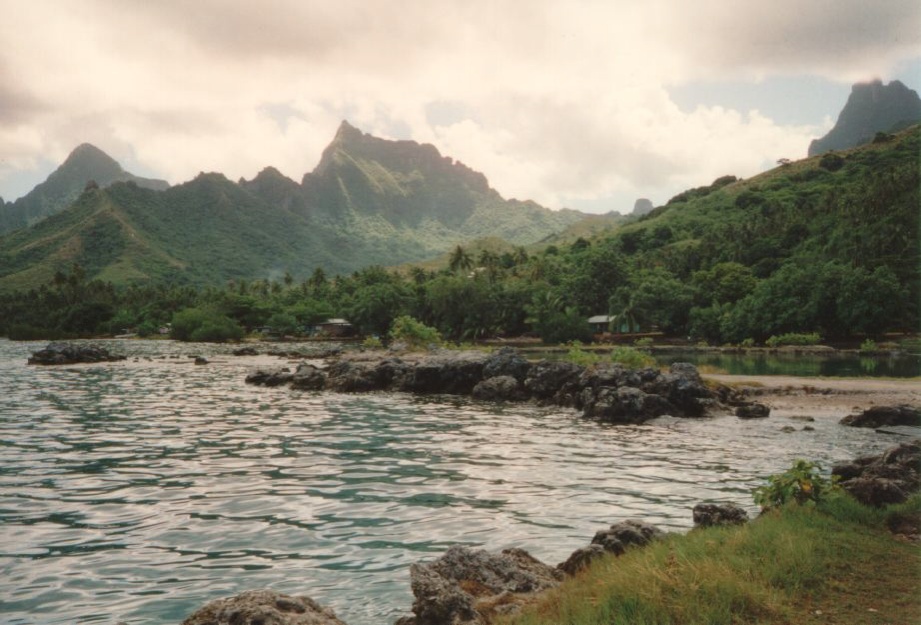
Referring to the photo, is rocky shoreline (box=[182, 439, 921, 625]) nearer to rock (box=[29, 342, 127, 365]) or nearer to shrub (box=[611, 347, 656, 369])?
shrub (box=[611, 347, 656, 369])

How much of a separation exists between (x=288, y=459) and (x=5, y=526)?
922cm

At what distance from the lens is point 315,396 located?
4597cm

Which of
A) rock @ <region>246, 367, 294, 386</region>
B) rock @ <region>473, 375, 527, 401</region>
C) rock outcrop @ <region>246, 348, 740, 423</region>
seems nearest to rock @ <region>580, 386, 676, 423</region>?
rock outcrop @ <region>246, 348, 740, 423</region>

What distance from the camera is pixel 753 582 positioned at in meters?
7.91

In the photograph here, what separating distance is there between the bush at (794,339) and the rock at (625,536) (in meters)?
98.0

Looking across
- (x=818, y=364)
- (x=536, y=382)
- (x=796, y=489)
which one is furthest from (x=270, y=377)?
(x=818, y=364)

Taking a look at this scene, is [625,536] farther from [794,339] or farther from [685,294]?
[685,294]

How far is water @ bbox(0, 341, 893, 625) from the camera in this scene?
437 inches

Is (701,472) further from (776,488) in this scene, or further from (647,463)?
(776,488)

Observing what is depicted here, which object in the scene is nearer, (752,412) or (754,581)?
(754,581)

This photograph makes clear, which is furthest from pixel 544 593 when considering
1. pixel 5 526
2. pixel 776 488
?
pixel 5 526

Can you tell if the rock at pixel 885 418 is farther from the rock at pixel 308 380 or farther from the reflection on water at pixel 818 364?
the rock at pixel 308 380

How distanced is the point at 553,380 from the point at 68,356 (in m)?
65.5

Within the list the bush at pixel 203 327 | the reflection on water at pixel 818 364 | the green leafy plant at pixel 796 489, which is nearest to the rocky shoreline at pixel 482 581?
the green leafy plant at pixel 796 489
